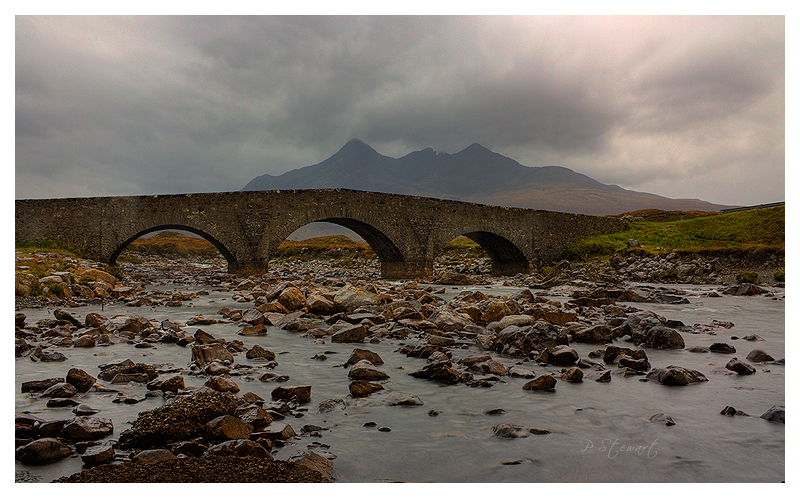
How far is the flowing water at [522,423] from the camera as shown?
2.74m

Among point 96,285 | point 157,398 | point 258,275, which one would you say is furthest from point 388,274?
point 157,398

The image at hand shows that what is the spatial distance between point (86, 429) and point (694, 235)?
3415 cm

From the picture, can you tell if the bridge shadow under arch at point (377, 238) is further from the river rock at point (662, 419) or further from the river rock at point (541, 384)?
the river rock at point (662, 419)

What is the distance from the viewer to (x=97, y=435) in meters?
2.96

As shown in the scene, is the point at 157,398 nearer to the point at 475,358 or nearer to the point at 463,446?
the point at 463,446

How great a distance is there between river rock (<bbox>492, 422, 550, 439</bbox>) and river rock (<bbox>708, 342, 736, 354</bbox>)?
4411 mm

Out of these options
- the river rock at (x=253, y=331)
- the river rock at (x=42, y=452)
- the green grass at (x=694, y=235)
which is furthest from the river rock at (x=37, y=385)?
the green grass at (x=694, y=235)

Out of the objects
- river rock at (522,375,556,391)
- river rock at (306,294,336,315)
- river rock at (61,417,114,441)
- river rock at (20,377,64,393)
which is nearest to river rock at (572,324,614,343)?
river rock at (522,375,556,391)

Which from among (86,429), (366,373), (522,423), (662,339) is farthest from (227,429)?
(662,339)

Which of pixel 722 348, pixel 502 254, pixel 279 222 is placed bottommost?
pixel 722 348

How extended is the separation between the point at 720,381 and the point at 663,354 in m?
1.40

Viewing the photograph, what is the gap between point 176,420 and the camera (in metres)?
2.98

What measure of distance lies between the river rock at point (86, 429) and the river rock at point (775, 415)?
16.4 feet

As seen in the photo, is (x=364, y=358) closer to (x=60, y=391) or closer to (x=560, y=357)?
(x=560, y=357)
